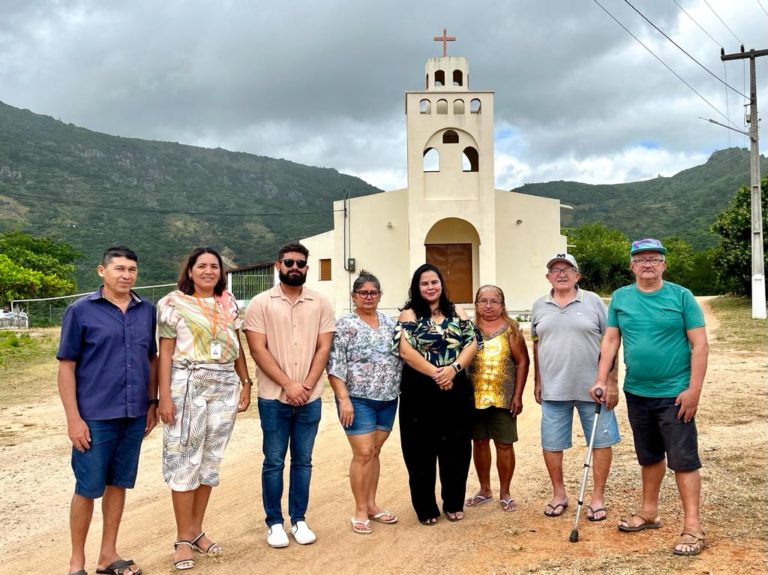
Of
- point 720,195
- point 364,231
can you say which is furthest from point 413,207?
point 720,195

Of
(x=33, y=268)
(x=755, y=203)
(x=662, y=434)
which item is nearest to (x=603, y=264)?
(x=755, y=203)

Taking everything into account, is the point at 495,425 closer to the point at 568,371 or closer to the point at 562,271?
the point at 568,371

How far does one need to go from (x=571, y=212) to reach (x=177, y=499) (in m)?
87.2

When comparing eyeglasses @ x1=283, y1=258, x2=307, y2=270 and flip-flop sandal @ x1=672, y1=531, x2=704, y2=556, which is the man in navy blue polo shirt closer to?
A: eyeglasses @ x1=283, y1=258, x2=307, y2=270

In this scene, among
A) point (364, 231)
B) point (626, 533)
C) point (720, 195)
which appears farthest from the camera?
point (720, 195)

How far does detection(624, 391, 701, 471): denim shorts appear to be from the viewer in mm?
4102

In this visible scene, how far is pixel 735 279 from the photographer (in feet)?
73.9

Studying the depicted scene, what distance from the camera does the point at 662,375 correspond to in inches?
163

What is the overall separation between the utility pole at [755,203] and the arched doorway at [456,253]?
7807 mm

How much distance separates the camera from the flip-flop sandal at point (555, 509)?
4777mm

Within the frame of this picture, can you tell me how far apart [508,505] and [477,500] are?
268 millimetres

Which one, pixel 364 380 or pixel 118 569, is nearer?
pixel 118 569

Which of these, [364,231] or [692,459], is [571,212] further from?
[692,459]

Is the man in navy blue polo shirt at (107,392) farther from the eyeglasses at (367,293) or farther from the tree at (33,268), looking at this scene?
the tree at (33,268)
